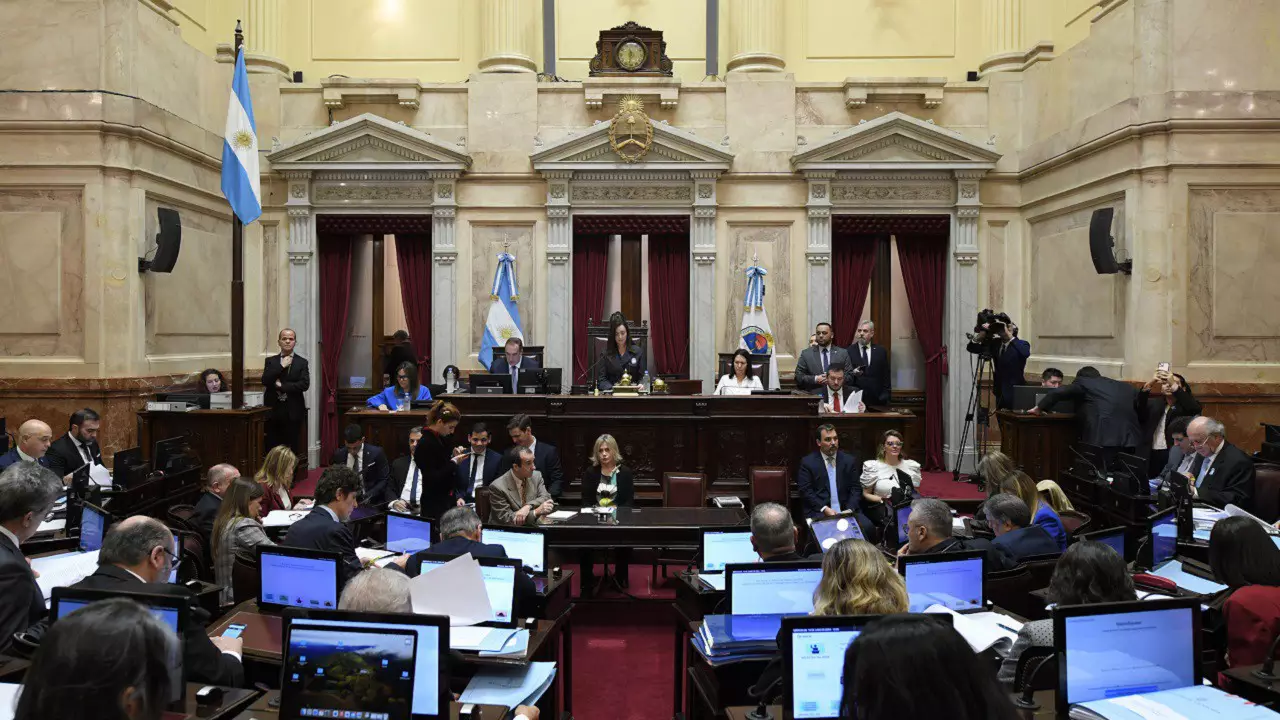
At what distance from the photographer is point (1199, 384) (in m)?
8.47

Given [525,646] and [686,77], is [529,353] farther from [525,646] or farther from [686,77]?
[525,646]

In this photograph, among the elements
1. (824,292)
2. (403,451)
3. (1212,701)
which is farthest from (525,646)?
(824,292)

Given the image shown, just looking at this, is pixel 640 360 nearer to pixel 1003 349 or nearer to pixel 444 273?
pixel 444 273

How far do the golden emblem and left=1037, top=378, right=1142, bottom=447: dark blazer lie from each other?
5788 millimetres

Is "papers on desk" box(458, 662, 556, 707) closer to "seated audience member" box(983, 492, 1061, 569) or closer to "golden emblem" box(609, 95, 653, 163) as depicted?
"seated audience member" box(983, 492, 1061, 569)

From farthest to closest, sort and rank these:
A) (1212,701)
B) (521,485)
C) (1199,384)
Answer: (1199,384) < (521,485) < (1212,701)

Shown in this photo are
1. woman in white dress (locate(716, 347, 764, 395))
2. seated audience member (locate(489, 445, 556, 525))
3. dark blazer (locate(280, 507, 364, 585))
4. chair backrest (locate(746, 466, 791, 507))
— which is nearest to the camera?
dark blazer (locate(280, 507, 364, 585))

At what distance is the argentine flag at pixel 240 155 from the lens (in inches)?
371

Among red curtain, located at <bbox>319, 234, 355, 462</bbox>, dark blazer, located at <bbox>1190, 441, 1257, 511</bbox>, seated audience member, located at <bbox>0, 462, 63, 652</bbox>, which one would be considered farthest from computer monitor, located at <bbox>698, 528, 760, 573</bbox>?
red curtain, located at <bbox>319, 234, 355, 462</bbox>

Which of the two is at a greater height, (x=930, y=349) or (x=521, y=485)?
(x=930, y=349)

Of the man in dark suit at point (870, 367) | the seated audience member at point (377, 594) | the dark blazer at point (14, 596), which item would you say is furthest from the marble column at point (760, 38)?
the dark blazer at point (14, 596)

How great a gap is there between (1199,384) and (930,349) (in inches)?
151

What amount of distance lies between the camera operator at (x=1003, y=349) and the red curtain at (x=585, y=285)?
4.79 m

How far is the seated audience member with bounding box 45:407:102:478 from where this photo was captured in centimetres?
679
